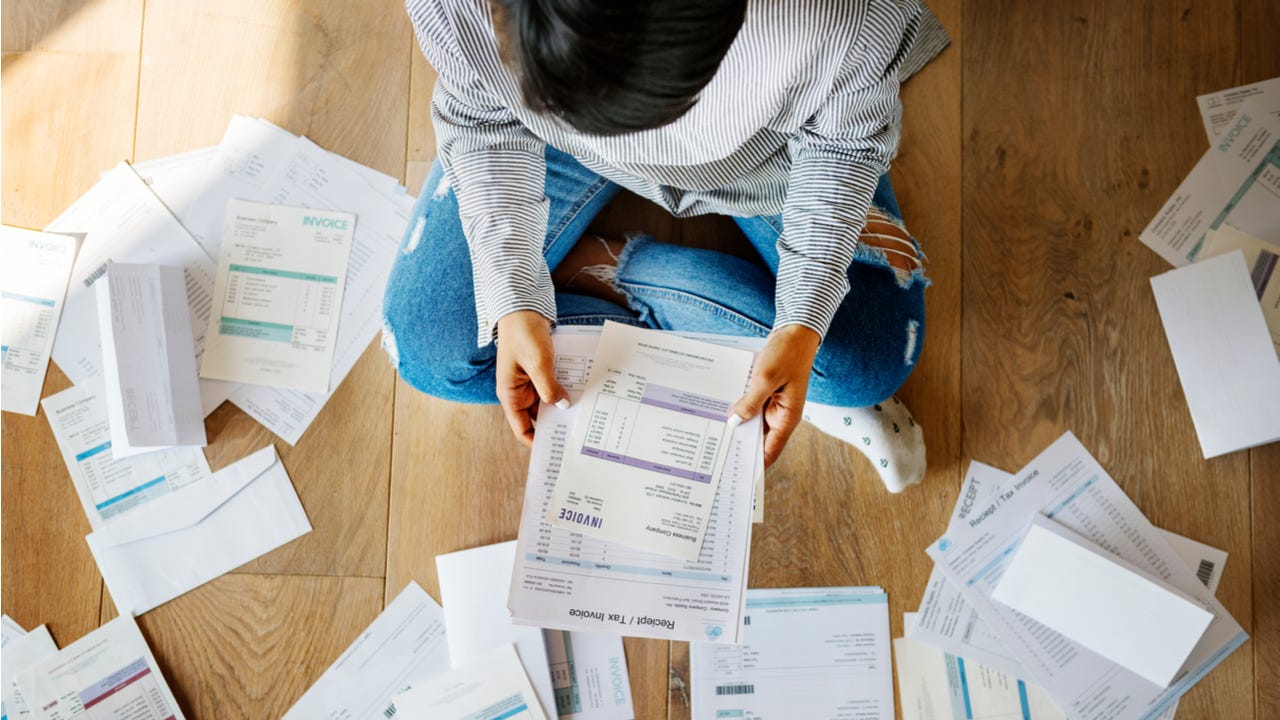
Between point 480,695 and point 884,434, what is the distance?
0.62 metres

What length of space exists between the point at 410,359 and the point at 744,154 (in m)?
0.45

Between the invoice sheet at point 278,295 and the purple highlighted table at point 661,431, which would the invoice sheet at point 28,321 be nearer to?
the invoice sheet at point 278,295

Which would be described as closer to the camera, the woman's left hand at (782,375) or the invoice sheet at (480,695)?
the woman's left hand at (782,375)

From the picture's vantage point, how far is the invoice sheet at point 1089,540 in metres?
1.07

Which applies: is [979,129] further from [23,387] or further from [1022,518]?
[23,387]

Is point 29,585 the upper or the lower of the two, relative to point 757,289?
lower

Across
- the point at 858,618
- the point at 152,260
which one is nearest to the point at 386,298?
the point at 152,260

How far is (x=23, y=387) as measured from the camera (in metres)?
1.17

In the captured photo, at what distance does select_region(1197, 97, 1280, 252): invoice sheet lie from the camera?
115 centimetres

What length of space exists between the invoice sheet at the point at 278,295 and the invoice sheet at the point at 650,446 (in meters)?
0.49

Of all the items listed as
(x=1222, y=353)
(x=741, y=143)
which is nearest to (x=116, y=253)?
(x=741, y=143)

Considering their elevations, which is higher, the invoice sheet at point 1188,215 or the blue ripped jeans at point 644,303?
the invoice sheet at point 1188,215

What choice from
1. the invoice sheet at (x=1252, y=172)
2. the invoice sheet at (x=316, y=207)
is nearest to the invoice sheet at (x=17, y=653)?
the invoice sheet at (x=316, y=207)

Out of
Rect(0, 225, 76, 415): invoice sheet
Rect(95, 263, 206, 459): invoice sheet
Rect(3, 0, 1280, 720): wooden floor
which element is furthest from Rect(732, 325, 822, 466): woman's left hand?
Rect(0, 225, 76, 415): invoice sheet
